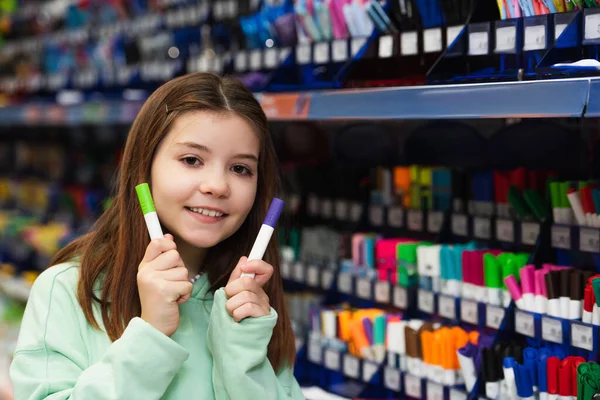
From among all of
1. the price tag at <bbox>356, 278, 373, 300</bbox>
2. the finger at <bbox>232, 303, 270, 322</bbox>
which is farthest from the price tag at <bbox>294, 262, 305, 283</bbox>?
the finger at <bbox>232, 303, 270, 322</bbox>

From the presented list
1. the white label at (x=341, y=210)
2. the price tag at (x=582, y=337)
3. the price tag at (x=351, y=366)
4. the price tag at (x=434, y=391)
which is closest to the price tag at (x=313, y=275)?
the white label at (x=341, y=210)

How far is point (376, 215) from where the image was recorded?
226 centimetres

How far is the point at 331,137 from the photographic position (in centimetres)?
258

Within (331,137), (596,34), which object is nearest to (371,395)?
(331,137)

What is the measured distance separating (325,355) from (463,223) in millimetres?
Result: 605

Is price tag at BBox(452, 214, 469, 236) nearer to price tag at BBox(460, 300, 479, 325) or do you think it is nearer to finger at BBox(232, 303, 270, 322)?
price tag at BBox(460, 300, 479, 325)

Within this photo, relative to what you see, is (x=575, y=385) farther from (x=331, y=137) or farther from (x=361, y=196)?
(x=331, y=137)

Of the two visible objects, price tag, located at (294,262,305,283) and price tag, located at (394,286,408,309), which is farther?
price tag, located at (294,262,305,283)

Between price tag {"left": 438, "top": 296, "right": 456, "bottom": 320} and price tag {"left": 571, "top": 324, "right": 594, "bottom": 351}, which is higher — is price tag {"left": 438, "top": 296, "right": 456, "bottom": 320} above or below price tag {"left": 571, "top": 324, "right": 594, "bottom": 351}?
below

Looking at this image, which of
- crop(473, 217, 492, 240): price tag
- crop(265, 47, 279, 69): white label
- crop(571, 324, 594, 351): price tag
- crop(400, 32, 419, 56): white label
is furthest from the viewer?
→ crop(265, 47, 279, 69): white label

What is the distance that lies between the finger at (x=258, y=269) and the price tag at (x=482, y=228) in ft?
2.29

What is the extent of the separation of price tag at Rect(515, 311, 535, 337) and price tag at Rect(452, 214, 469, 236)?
1.06ft

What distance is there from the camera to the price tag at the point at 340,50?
206cm

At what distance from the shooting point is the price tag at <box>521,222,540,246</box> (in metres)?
1.82
